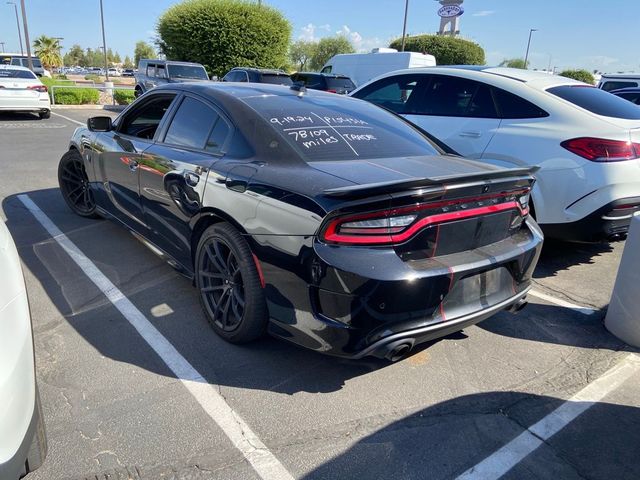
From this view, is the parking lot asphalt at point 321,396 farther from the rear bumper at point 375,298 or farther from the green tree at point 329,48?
the green tree at point 329,48

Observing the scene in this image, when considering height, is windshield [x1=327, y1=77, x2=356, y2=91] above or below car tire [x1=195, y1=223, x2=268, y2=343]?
above

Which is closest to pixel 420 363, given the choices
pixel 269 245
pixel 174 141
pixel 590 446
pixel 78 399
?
pixel 590 446

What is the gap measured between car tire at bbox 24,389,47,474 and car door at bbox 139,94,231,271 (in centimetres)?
155

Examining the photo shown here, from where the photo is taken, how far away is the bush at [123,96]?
64.7 feet

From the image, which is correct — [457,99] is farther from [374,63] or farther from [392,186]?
[374,63]

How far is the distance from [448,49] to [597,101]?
40.9 metres

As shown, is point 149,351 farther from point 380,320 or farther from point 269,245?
point 380,320

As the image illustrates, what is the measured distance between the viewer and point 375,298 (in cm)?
226

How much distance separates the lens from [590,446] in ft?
7.77

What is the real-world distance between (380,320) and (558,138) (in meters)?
2.91

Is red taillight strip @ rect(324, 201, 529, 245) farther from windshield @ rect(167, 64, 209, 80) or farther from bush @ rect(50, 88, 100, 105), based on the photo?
bush @ rect(50, 88, 100, 105)

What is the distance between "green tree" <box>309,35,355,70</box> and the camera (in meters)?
63.4

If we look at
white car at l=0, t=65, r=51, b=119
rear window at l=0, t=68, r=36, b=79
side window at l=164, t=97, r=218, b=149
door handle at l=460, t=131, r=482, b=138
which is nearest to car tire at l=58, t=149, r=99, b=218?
side window at l=164, t=97, r=218, b=149

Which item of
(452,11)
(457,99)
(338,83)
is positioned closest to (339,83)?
(338,83)
